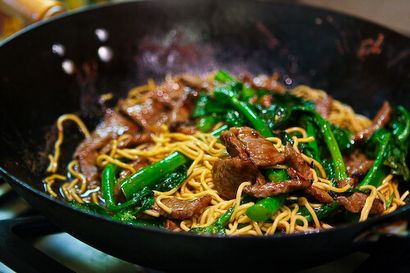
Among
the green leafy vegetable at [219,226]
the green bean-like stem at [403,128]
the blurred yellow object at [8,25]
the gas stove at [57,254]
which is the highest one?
the blurred yellow object at [8,25]

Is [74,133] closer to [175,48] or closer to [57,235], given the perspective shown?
[57,235]

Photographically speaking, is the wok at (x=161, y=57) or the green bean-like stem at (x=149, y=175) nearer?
the green bean-like stem at (x=149, y=175)

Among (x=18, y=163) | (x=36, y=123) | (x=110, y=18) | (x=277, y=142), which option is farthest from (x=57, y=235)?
(x=110, y=18)

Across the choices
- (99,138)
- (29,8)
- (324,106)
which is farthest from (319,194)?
(29,8)

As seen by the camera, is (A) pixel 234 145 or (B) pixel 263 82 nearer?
(A) pixel 234 145

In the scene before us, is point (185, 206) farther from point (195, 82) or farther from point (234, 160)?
point (195, 82)

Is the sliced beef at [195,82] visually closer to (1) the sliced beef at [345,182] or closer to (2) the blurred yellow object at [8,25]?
(1) the sliced beef at [345,182]

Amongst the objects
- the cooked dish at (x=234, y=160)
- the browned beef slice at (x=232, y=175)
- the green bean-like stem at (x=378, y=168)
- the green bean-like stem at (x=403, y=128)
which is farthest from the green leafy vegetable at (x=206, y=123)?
the green bean-like stem at (x=403, y=128)
